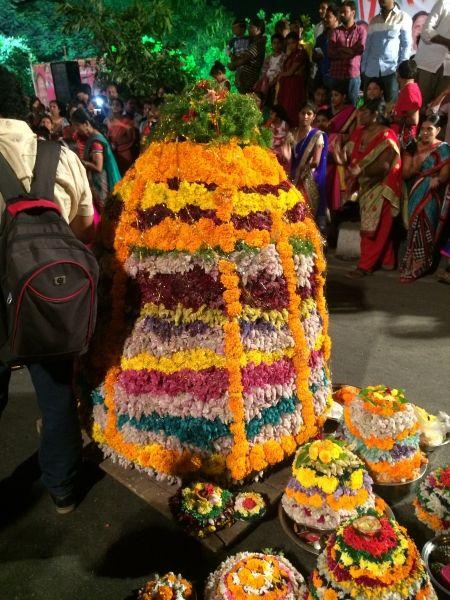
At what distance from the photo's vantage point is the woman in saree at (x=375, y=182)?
6.18m

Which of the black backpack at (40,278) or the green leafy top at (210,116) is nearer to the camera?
the black backpack at (40,278)

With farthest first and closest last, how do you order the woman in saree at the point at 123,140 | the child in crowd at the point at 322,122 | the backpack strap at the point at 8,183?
the woman in saree at the point at 123,140 → the child in crowd at the point at 322,122 → the backpack strap at the point at 8,183

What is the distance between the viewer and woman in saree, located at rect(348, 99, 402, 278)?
243 inches

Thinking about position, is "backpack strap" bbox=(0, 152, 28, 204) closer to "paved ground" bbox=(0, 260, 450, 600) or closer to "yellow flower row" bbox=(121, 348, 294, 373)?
"yellow flower row" bbox=(121, 348, 294, 373)

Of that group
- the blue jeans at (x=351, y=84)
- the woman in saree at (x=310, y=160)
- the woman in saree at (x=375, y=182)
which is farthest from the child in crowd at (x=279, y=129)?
the blue jeans at (x=351, y=84)

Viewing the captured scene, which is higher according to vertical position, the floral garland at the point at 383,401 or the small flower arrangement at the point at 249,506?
the floral garland at the point at 383,401

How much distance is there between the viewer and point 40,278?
6.43 feet

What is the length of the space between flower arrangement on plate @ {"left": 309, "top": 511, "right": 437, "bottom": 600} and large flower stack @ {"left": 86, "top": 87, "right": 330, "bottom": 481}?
2.81 feet

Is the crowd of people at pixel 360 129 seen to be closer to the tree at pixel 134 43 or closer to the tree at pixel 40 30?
the tree at pixel 134 43

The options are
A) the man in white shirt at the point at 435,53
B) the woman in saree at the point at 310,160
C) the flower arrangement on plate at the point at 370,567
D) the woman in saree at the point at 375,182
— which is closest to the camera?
the flower arrangement on plate at the point at 370,567

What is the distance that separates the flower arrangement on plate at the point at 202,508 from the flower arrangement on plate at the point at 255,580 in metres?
0.28

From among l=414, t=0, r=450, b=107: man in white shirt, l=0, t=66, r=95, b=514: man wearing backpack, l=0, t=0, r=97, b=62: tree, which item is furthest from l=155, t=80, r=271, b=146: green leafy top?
l=0, t=0, r=97, b=62: tree

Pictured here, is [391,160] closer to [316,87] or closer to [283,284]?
[316,87]

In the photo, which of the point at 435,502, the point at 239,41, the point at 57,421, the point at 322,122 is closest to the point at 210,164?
the point at 57,421
